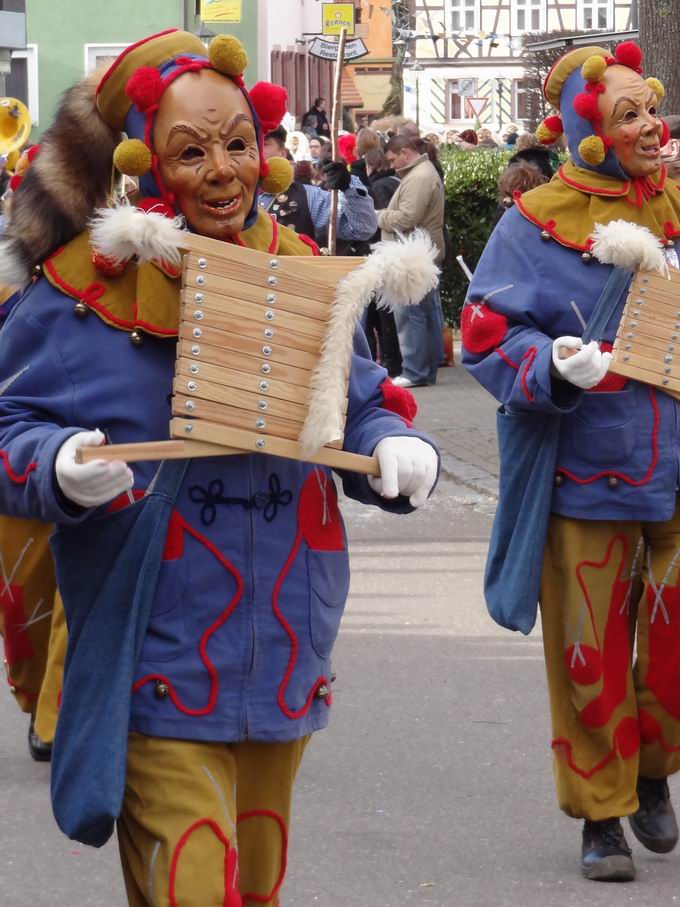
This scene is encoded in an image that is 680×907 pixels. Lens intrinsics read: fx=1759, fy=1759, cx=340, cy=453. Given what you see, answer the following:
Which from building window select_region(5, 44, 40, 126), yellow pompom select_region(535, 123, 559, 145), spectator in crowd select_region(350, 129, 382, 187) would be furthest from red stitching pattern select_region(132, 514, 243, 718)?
building window select_region(5, 44, 40, 126)

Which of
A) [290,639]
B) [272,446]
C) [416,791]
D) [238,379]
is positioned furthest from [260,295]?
[416,791]

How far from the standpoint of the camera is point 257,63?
3681 cm

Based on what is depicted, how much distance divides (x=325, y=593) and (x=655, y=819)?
5.77 feet

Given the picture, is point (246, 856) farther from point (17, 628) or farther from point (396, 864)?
point (17, 628)

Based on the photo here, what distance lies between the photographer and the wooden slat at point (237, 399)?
281cm

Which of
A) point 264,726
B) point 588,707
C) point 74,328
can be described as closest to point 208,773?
point 264,726

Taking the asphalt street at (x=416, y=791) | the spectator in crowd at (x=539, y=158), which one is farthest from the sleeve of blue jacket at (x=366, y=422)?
the spectator in crowd at (x=539, y=158)

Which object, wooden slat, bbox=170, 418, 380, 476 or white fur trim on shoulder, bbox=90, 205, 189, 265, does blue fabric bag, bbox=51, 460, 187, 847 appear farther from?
white fur trim on shoulder, bbox=90, 205, 189, 265

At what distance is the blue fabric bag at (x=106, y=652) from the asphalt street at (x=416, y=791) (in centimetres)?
142

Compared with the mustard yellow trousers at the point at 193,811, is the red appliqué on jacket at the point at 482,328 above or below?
above

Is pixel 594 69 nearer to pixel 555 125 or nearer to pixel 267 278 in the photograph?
pixel 555 125

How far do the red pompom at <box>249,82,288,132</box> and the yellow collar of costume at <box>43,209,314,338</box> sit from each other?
0.27 metres

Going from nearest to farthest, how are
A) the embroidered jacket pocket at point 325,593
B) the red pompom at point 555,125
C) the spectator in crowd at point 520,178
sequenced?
the embroidered jacket pocket at point 325,593
the red pompom at point 555,125
the spectator in crowd at point 520,178

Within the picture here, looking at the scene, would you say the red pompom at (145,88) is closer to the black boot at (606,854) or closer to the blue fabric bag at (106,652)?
the blue fabric bag at (106,652)
